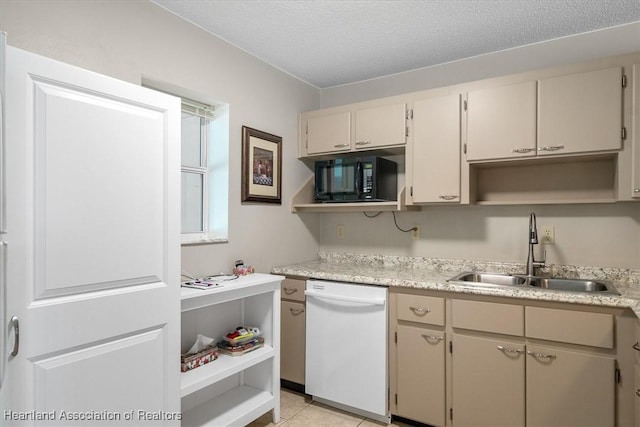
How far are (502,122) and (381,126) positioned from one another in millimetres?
812

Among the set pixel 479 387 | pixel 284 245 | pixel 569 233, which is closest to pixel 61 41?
pixel 284 245

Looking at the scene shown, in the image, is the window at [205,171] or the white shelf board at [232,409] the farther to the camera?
the window at [205,171]

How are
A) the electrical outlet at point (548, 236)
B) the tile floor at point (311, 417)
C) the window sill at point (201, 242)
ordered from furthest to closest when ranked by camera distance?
1. the electrical outlet at point (548, 236)
2. the tile floor at point (311, 417)
3. the window sill at point (201, 242)

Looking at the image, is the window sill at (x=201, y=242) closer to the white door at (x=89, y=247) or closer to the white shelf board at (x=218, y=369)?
the white door at (x=89, y=247)

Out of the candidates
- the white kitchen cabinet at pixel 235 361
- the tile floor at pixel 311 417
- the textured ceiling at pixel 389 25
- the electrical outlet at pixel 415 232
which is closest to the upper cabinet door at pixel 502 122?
the textured ceiling at pixel 389 25

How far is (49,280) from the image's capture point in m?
1.30

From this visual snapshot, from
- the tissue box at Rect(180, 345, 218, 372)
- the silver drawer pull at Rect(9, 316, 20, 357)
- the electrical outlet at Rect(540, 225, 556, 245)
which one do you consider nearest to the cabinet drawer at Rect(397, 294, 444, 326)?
the electrical outlet at Rect(540, 225, 556, 245)

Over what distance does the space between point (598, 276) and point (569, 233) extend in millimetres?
302

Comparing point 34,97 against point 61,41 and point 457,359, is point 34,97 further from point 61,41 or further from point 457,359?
point 457,359

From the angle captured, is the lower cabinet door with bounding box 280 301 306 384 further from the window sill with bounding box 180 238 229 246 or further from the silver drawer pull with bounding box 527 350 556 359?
the silver drawer pull with bounding box 527 350 556 359

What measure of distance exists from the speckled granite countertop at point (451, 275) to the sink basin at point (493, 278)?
0.08 metres

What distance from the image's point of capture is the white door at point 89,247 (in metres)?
1.24

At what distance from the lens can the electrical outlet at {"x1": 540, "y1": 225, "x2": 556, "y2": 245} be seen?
98.4 inches

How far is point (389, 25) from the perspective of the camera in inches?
91.7
